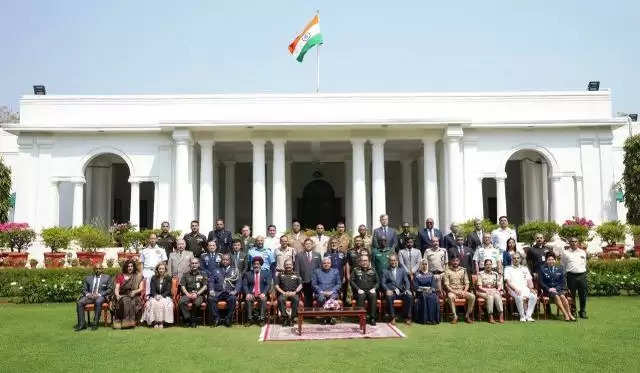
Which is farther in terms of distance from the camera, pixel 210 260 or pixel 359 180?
pixel 359 180

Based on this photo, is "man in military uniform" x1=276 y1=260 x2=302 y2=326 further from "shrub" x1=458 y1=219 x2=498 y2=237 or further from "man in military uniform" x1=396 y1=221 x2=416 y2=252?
"shrub" x1=458 y1=219 x2=498 y2=237

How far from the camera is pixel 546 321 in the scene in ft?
34.1

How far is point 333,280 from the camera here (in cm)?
1056

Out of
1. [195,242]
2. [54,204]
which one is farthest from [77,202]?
[195,242]

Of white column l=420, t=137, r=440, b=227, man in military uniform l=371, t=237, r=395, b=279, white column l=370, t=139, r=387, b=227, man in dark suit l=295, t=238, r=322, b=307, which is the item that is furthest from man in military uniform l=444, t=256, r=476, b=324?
white column l=420, t=137, r=440, b=227

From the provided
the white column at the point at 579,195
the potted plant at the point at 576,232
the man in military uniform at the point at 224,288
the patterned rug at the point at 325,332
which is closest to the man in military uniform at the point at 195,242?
the man in military uniform at the point at 224,288

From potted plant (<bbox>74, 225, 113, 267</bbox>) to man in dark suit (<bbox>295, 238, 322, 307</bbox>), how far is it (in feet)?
25.2

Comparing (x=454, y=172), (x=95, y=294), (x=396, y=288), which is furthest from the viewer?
(x=454, y=172)

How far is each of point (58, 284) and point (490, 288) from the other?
9.54 meters

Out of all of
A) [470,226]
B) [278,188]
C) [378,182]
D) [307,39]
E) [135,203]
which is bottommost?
[470,226]

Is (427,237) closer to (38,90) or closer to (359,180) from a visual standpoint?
(359,180)

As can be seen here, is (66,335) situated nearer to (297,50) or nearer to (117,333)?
(117,333)

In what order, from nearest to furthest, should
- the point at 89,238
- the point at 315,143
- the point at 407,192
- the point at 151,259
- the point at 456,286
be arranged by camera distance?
1. the point at 456,286
2. the point at 151,259
3. the point at 89,238
4. the point at 315,143
5. the point at 407,192

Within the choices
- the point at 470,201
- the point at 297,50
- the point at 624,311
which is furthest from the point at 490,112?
the point at 624,311
